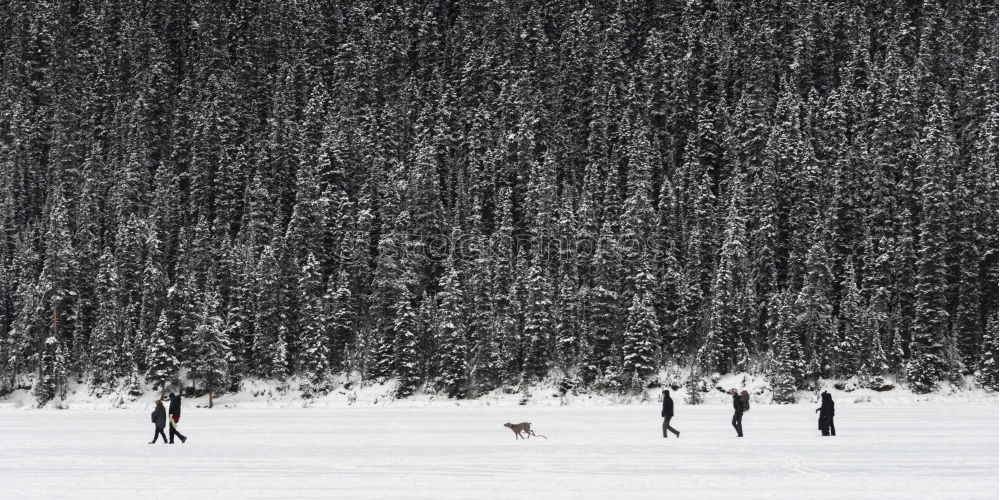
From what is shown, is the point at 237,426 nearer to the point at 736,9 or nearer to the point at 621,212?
the point at 621,212

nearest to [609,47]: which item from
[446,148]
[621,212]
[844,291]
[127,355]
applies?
[446,148]

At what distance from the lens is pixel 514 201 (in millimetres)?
84125

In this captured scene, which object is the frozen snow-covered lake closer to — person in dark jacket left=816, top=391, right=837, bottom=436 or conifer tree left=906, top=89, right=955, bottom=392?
person in dark jacket left=816, top=391, right=837, bottom=436

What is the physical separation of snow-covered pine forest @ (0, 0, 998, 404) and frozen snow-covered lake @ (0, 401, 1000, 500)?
29.0 metres

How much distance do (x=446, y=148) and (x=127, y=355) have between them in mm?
39433

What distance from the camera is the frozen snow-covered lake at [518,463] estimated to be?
1545 cm

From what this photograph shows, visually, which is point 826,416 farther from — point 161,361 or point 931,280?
point 161,361

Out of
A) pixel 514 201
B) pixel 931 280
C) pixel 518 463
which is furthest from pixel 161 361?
pixel 931 280

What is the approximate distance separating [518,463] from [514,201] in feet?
215

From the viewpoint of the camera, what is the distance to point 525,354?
6262 cm

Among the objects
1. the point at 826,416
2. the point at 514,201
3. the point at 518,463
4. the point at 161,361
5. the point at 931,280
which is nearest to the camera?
the point at 518,463

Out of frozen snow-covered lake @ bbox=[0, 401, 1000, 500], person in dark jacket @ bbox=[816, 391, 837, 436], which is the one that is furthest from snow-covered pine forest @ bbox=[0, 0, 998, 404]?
person in dark jacket @ bbox=[816, 391, 837, 436]

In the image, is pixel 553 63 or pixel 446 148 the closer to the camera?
pixel 446 148

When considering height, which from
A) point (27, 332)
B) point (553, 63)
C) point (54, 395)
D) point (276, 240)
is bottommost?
point (54, 395)
